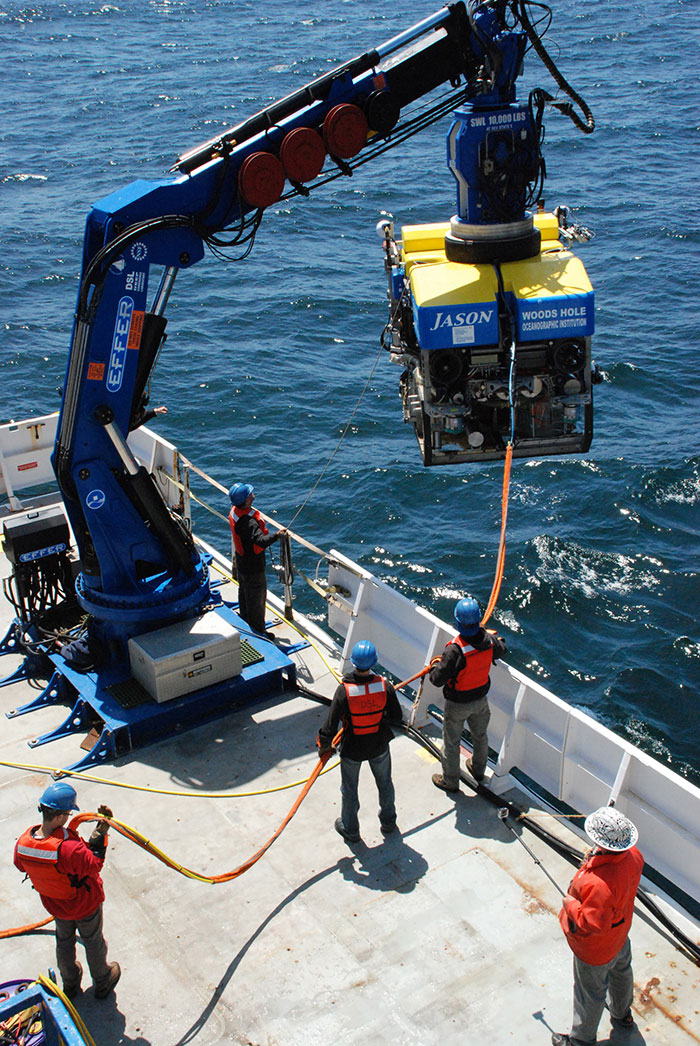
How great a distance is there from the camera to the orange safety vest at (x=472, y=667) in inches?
343

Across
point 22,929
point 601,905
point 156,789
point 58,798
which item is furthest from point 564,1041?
point 156,789

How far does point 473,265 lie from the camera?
1013 cm

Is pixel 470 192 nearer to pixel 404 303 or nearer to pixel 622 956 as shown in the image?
pixel 404 303

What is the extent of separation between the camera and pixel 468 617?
28.4 feet

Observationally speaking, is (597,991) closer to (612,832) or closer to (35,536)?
(612,832)

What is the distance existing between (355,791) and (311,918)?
101 cm

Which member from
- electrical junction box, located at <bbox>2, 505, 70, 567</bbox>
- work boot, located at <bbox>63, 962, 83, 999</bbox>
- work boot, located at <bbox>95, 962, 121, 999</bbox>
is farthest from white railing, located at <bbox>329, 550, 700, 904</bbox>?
work boot, located at <bbox>63, 962, 83, 999</bbox>

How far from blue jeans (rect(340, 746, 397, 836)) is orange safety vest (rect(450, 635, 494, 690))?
825 millimetres

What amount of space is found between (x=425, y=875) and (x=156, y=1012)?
2.25 metres

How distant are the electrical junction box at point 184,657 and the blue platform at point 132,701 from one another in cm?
11

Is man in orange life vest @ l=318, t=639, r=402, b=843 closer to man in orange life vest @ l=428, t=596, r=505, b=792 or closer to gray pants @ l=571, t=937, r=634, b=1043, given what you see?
man in orange life vest @ l=428, t=596, r=505, b=792

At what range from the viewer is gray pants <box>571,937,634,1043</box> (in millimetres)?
6707

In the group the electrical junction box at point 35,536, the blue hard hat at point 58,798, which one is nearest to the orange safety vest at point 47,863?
the blue hard hat at point 58,798

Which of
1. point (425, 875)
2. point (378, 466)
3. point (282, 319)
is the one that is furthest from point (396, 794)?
point (282, 319)
